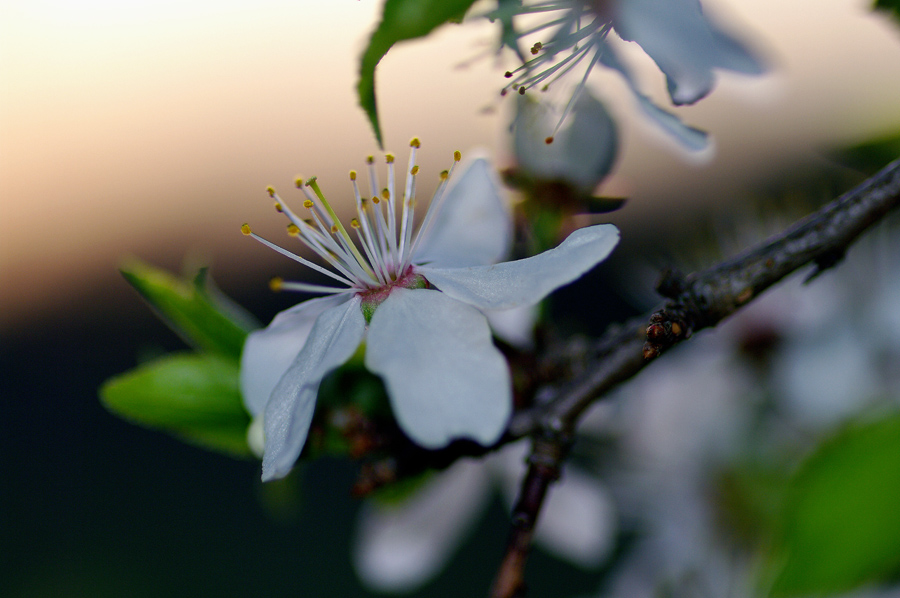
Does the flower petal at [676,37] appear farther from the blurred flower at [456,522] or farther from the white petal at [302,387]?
the blurred flower at [456,522]

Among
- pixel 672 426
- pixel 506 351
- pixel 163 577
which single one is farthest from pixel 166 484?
pixel 506 351

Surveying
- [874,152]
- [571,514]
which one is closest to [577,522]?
[571,514]

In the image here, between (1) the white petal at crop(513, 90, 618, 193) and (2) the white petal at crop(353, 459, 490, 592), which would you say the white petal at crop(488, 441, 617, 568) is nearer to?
(2) the white petal at crop(353, 459, 490, 592)

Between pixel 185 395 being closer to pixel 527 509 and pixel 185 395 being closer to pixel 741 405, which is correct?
pixel 527 509

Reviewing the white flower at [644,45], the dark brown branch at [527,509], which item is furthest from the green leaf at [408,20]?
the dark brown branch at [527,509]

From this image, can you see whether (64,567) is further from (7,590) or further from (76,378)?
(76,378)

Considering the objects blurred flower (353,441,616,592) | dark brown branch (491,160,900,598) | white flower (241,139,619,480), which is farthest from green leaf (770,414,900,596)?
blurred flower (353,441,616,592)

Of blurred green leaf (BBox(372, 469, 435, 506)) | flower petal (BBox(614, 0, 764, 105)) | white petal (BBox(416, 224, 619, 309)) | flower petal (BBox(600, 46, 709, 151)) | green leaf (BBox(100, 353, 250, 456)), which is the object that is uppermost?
flower petal (BBox(614, 0, 764, 105))
